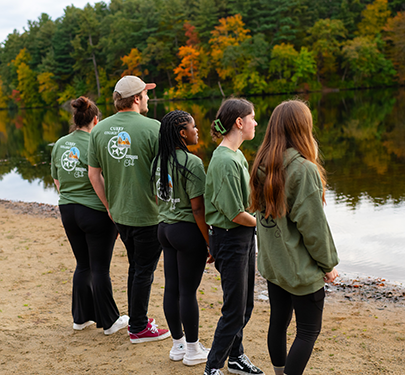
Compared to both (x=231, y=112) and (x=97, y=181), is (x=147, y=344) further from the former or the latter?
(x=231, y=112)

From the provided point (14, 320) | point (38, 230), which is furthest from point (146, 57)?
point (14, 320)

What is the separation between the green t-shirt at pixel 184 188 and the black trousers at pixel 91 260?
0.86m

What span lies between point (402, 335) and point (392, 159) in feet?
36.7

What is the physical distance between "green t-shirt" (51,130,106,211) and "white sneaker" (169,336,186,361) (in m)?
1.20

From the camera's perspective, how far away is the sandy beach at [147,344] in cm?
323

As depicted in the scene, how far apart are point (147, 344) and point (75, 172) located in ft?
4.99

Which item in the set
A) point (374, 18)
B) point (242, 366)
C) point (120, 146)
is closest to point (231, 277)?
point (242, 366)

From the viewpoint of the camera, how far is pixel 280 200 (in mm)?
2348

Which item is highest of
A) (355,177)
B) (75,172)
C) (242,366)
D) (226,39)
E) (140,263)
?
(226,39)

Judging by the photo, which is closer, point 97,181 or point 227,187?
point 227,187

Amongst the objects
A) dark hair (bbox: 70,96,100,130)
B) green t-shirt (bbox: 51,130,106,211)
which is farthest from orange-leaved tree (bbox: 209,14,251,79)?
green t-shirt (bbox: 51,130,106,211)

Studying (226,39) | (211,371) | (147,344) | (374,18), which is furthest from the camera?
(374,18)

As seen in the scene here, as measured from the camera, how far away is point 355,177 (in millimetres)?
11859

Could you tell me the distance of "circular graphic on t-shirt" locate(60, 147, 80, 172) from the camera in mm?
3609
